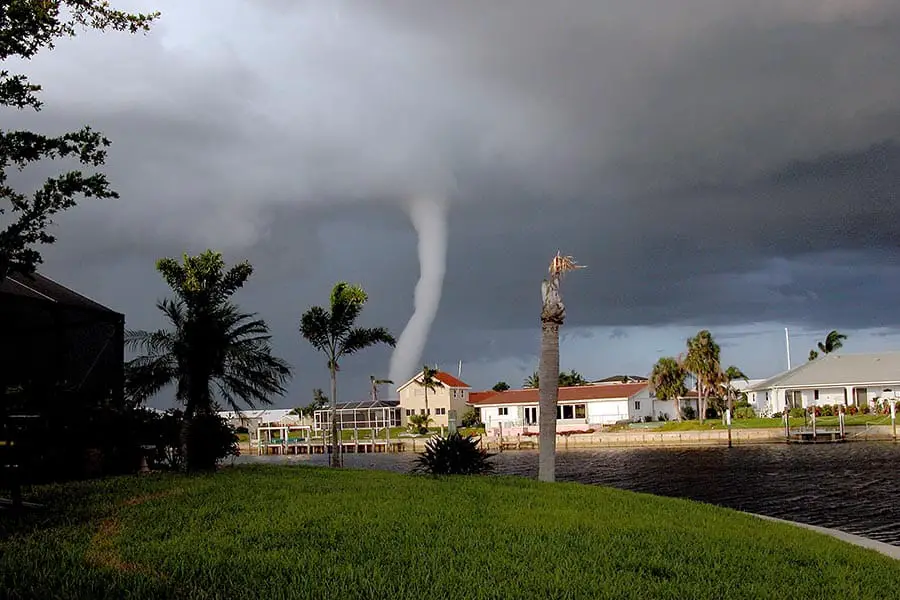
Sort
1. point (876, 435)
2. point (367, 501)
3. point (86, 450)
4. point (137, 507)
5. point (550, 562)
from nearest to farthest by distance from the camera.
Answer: point (550, 562)
point (137, 507)
point (367, 501)
point (86, 450)
point (876, 435)

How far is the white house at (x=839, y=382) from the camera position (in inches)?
2601

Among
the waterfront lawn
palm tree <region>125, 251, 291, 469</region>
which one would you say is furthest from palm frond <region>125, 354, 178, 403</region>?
the waterfront lawn

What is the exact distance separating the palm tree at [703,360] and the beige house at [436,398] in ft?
80.9

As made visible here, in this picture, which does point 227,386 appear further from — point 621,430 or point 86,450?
point 621,430

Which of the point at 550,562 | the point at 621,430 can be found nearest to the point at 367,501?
the point at 550,562

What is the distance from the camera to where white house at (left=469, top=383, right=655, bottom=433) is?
78.2 m

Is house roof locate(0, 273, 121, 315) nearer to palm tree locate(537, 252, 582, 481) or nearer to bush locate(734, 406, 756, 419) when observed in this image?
palm tree locate(537, 252, 582, 481)

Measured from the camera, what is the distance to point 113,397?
784 inches

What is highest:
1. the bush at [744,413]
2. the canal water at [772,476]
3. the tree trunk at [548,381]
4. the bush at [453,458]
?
the tree trunk at [548,381]

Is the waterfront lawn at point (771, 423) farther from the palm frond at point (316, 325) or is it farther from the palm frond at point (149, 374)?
the palm frond at point (149, 374)

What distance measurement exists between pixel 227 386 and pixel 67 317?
398 cm

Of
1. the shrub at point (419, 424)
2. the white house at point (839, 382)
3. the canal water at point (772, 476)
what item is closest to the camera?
the canal water at point (772, 476)

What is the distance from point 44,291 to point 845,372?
64.9 m

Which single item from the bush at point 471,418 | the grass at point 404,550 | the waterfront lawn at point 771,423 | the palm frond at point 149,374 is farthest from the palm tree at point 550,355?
the bush at point 471,418
